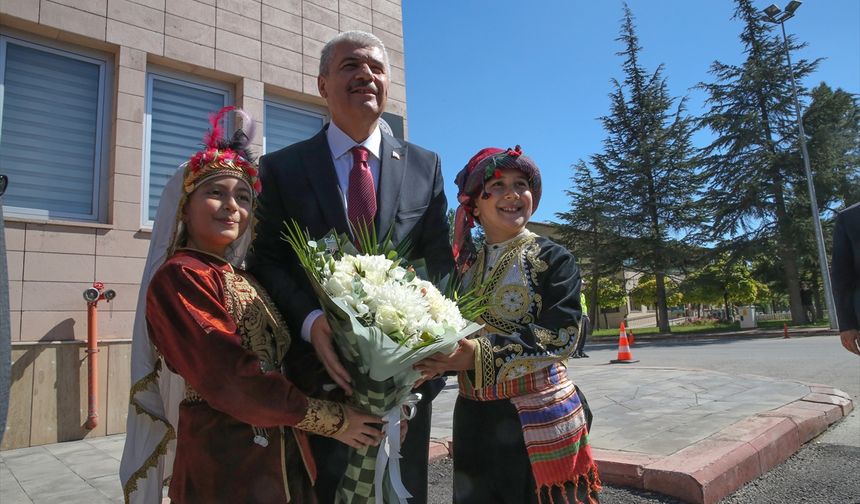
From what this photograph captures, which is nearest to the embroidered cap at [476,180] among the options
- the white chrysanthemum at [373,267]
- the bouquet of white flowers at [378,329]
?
the bouquet of white flowers at [378,329]

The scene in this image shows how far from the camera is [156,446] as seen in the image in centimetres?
205

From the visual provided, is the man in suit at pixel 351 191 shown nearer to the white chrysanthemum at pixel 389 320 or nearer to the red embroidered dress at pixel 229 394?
the red embroidered dress at pixel 229 394

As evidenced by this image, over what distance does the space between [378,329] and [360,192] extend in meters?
0.82

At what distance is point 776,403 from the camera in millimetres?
5711

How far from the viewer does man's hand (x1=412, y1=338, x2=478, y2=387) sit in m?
1.73

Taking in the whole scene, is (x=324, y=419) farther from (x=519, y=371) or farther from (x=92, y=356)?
→ (x=92, y=356)

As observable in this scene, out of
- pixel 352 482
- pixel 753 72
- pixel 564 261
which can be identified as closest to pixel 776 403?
pixel 564 261

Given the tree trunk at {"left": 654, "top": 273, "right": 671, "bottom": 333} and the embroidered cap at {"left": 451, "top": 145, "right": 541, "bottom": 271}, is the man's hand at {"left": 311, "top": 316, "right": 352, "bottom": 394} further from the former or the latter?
the tree trunk at {"left": 654, "top": 273, "right": 671, "bottom": 333}

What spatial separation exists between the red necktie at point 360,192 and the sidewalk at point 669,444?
272cm

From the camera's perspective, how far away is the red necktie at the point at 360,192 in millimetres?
2078

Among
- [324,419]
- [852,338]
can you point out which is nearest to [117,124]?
[324,419]

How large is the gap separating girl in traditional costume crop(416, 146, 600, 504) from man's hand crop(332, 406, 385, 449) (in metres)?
0.34

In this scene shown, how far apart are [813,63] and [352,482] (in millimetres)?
32783

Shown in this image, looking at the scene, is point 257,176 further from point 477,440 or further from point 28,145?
point 28,145
